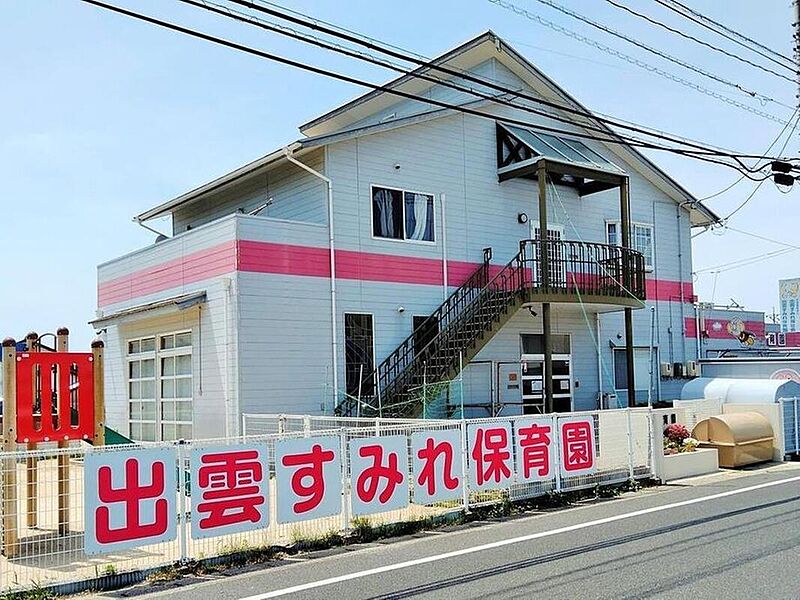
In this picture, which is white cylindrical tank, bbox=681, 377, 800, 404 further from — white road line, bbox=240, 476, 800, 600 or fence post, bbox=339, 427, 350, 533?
fence post, bbox=339, 427, 350, 533

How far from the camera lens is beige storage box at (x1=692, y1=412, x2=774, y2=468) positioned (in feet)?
48.2

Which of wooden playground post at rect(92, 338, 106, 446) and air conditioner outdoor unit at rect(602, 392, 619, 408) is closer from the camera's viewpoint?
wooden playground post at rect(92, 338, 106, 446)

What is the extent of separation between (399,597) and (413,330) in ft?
38.7

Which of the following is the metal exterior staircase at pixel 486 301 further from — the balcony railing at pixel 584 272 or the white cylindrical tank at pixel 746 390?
the white cylindrical tank at pixel 746 390

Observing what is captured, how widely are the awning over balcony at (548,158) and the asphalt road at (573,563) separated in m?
10.7

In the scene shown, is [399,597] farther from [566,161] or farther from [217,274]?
[566,161]

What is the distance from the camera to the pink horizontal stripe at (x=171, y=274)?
1602 cm

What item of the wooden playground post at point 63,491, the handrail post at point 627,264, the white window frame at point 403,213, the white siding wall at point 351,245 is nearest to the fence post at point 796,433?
the handrail post at point 627,264

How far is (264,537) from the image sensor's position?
8.55m

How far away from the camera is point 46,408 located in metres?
9.30

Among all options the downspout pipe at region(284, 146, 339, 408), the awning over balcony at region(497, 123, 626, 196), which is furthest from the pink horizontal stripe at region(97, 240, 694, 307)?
the awning over balcony at region(497, 123, 626, 196)

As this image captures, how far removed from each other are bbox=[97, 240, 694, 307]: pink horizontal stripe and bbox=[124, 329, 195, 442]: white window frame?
1.13 m

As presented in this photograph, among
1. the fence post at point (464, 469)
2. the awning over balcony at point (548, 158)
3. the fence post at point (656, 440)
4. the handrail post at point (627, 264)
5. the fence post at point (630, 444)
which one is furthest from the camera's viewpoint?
the handrail post at point (627, 264)

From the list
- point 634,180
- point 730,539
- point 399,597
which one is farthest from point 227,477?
point 634,180
